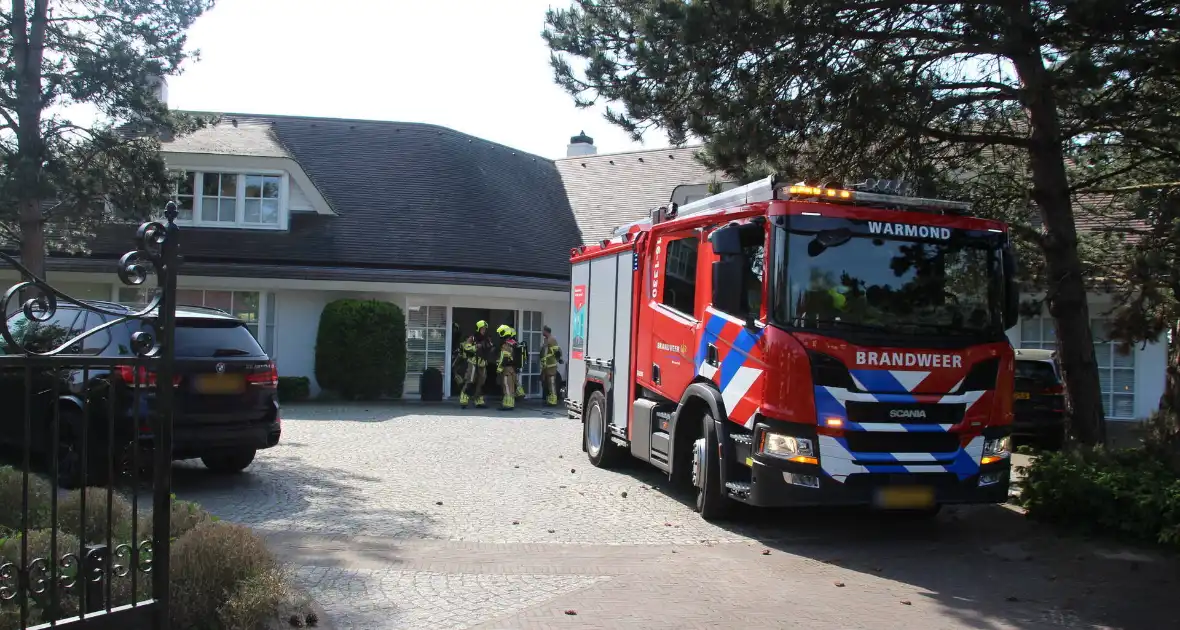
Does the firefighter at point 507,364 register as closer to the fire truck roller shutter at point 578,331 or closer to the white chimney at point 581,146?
the fire truck roller shutter at point 578,331

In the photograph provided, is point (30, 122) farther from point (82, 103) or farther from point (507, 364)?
point (507, 364)

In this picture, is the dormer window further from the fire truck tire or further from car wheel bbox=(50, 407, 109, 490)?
the fire truck tire

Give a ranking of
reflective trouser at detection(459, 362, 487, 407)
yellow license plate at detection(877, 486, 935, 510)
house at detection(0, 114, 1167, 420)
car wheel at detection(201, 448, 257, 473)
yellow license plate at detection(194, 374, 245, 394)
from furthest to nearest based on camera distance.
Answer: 1. house at detection(0, 114, 1167, 420)
2. reflective trouser at detection(459, 362, 487, 407)
3. car wheel at detection(201, 448, 257, 473)
4. yellow license plate at detection(194, 374, 245, 394)
5. yellow license plate at detection(877, 486, 935, 510)

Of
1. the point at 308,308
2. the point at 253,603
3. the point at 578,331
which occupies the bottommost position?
the point at 253,603

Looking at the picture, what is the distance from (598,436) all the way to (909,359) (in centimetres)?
503

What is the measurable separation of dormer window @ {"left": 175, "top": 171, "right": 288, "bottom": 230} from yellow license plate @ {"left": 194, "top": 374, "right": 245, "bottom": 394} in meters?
13.3

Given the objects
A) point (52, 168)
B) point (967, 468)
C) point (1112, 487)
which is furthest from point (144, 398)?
point (1112, 487)

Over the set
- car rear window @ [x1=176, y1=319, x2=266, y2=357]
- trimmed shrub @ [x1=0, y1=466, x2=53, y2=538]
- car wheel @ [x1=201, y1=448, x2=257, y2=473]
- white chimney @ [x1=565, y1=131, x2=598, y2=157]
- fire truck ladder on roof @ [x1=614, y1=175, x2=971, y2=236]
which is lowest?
car wheel @ [x1=201, y1=448, x2=257, y2=473]

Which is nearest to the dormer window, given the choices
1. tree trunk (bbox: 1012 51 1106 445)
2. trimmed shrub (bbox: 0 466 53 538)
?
trimmed shrub (bbox: 0 466 53 538)

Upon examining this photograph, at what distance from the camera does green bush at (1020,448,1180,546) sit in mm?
7430

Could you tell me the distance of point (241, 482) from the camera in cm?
1003

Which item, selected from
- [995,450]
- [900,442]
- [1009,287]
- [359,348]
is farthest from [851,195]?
[359,348]

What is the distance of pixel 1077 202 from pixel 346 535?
32.2ft

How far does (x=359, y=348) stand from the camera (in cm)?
1992
